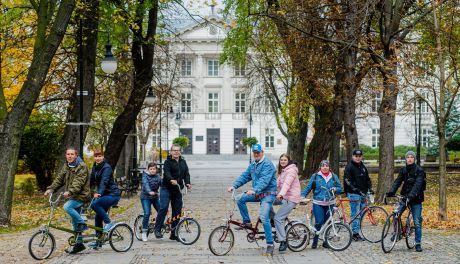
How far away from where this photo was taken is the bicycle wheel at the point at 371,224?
15.2 meters

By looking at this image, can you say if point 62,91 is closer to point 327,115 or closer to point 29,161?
point 29,161

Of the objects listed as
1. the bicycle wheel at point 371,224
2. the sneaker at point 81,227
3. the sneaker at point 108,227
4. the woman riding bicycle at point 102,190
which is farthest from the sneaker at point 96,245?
the bicycle wheel at point 371,224

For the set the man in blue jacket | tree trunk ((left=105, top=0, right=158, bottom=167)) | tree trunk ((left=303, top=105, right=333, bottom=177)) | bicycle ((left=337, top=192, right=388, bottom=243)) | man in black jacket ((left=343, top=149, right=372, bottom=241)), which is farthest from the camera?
tree trunk ((left=303, top=105, right=333, bottom=177))

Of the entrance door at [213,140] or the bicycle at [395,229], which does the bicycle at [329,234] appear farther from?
the entrance door at [213,140]

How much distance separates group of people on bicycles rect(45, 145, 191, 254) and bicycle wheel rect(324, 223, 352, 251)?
3.01m

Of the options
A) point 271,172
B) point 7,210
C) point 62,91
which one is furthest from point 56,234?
point 62,91

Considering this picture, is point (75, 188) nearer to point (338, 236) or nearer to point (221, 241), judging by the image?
point (221, 241)

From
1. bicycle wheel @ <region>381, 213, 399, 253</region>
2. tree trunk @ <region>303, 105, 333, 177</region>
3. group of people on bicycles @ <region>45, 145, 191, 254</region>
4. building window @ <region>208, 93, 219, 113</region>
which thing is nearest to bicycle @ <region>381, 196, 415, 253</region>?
bicycle wheel @ <region>381, 213, 399, 253</region>

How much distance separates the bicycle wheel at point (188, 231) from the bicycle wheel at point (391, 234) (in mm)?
3402

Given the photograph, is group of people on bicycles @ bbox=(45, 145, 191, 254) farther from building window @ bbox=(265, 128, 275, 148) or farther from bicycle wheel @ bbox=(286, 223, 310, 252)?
building window @ bbox=(265, 128, 275, 148)

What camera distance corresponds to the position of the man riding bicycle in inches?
519

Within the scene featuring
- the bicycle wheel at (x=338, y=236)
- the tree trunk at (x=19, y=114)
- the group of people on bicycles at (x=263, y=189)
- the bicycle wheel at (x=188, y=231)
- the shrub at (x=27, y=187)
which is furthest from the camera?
the shrub at (x=27, y=187)

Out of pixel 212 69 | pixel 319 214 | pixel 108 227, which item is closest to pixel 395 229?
pixel 319 214

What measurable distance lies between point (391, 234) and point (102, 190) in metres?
5.04
